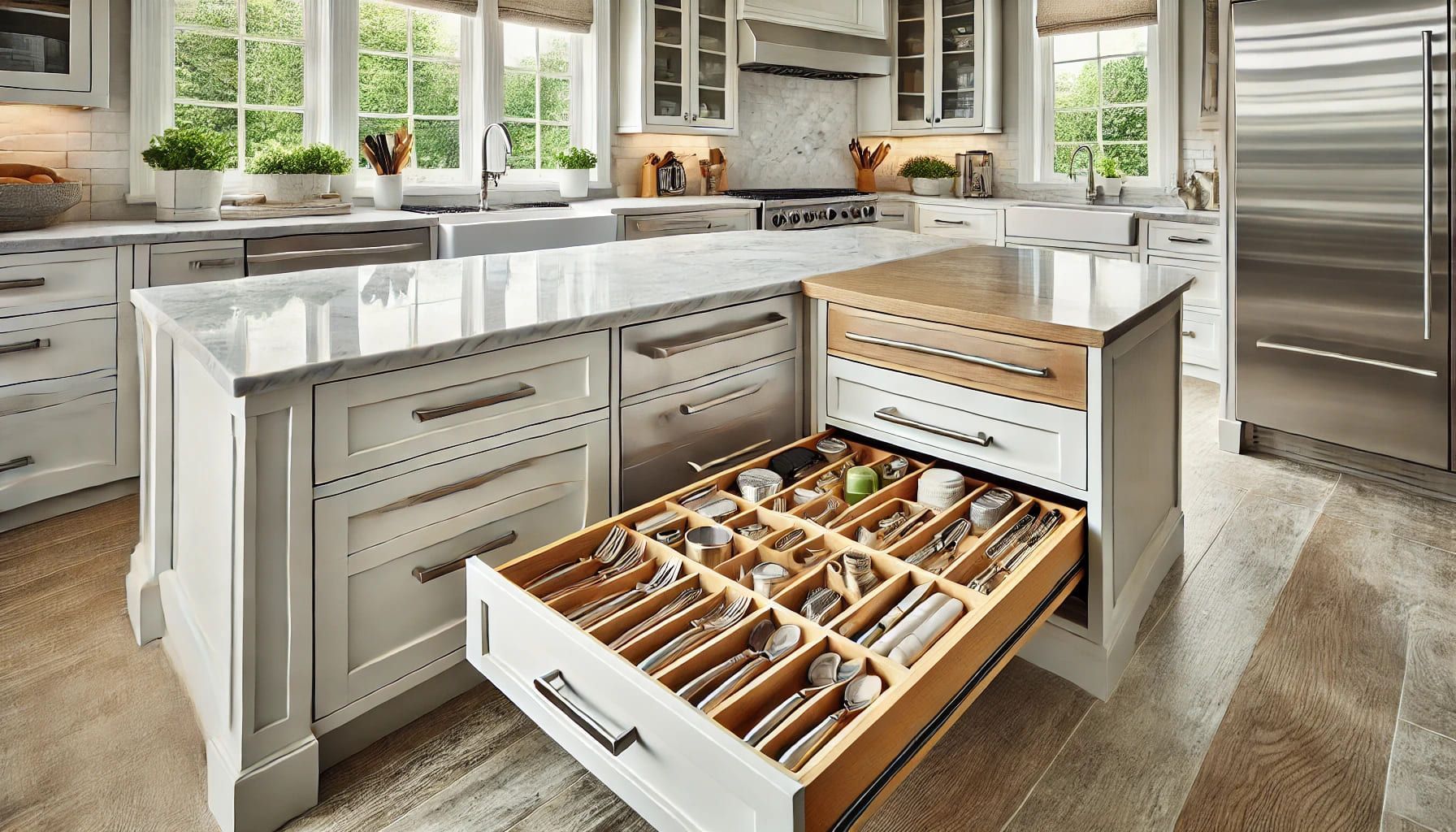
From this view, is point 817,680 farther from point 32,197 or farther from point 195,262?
point 32,197

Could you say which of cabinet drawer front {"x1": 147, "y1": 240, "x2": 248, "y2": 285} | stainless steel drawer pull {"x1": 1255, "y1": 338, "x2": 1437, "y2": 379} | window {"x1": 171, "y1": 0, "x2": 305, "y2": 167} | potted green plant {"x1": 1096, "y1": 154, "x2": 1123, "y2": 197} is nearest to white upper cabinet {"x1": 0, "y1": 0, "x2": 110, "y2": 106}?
window {"x1": 171, "y1": 0, "x2": 305, "y2": 167}

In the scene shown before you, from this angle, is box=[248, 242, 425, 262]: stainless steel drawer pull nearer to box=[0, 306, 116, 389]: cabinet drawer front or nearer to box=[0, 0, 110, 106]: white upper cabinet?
box=[0, 306, 116, 389]: cabinet drawer front

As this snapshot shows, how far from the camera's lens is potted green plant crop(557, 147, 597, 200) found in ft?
15.3

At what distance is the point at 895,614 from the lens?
127cm

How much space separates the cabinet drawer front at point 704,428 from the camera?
178 centimetres

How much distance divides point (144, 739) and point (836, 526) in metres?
1.39

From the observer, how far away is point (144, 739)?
1.61m

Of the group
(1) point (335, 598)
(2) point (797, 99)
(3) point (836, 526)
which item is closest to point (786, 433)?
(3) point (836, 526)

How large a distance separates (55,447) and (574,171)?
2793 mm

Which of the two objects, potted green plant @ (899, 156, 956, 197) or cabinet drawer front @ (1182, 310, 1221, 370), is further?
potted green plant @ (899, 156, 956, 197)

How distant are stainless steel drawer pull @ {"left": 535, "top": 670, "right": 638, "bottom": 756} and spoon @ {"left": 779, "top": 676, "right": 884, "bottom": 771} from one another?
7.5 inches

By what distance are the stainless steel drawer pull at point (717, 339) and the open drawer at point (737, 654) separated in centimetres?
34

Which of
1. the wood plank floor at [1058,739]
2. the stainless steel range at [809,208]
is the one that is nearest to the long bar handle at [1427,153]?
the wood plank floor at [1058,739]

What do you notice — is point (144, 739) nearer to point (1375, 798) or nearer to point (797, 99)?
point (1375, 798)
